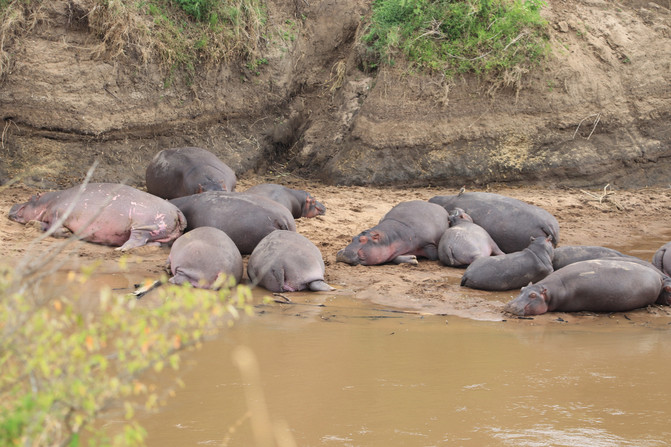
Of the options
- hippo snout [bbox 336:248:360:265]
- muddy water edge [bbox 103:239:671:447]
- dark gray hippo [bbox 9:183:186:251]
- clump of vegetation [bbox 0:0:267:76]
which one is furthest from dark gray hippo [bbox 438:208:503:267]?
clump of vegetation [bbox 0:0:267:76]

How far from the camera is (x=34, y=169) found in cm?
927

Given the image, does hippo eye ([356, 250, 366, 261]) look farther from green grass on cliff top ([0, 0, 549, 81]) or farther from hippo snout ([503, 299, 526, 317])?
green grass on cliff top ([0, 0, 549, 81])

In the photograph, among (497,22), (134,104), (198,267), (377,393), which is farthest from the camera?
(497,22)

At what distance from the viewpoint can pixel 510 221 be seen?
25.2 ft

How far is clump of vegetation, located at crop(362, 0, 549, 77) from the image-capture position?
1061cm

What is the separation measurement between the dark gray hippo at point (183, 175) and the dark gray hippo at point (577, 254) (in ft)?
12.5

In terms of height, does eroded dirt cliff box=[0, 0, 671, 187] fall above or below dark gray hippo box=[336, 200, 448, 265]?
above

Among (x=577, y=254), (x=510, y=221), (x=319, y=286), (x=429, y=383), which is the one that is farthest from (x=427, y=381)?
(x=510, y=221)

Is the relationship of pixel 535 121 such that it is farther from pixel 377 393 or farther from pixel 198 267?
pixel 377 393

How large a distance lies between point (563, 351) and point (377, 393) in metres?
1.49

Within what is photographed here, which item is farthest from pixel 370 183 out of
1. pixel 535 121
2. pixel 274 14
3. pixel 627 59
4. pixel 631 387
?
pixel 631 387

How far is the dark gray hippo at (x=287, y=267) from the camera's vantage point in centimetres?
611

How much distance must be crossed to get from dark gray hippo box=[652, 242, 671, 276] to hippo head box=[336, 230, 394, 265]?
2.45 meters

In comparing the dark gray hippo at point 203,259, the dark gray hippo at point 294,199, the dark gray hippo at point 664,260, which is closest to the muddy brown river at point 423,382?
the dark gray hippo at point 203,259
